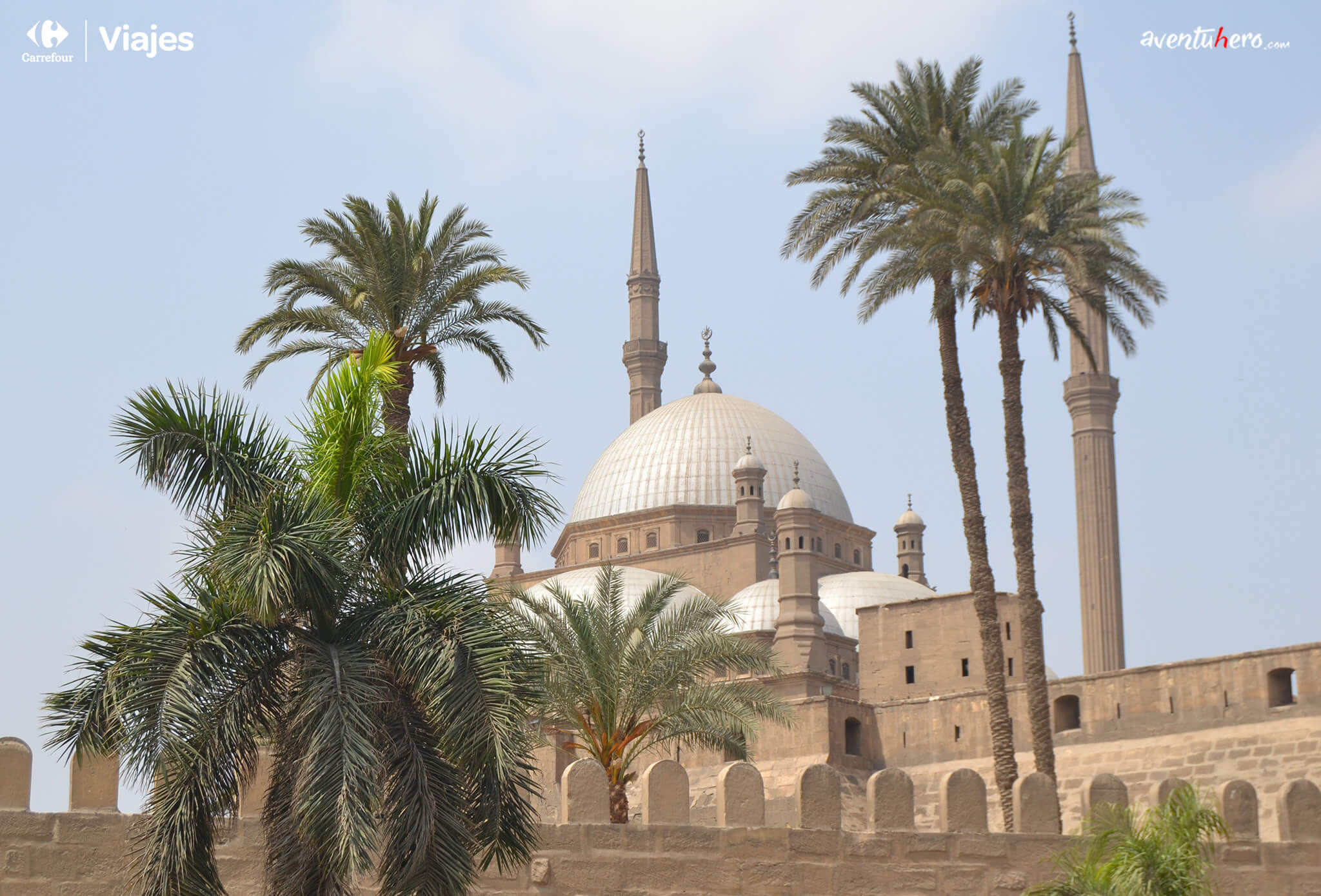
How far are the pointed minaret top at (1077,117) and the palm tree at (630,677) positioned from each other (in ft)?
67.3

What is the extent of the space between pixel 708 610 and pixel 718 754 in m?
11.2

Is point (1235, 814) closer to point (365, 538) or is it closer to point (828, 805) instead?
point (828, 805)

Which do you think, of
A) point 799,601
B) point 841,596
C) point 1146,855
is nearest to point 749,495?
point 841,596

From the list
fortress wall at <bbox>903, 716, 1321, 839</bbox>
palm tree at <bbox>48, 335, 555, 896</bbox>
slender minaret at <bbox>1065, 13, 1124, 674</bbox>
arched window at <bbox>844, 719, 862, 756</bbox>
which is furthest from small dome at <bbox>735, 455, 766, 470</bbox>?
palm tree at <bbox>48, 335, 555, 896</bbox>

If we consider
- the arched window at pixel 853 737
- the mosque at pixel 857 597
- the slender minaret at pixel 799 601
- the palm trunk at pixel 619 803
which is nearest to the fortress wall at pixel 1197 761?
the mosque at pixel 857 597

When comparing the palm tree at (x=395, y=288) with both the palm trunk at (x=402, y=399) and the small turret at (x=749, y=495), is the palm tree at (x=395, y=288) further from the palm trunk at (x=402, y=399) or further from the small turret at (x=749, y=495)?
the small turret at (x=749, y=495)

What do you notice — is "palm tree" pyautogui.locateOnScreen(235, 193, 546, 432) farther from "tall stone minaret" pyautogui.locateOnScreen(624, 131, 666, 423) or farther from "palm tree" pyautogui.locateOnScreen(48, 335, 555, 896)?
"tall stone minaret" pyautogui.locateOnScreen(624, 131, 666, 423)

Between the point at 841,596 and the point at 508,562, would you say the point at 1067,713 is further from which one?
the point at 508,562

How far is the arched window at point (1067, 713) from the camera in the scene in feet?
98.1

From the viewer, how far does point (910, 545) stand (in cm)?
Answer: 5009

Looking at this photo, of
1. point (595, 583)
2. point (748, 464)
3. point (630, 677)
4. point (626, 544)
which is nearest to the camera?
point (630, 677)

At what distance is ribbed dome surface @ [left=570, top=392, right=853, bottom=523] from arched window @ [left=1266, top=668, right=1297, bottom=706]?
2425 centimetres

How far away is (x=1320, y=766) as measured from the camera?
25203mm

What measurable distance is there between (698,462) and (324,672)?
42.3 m
